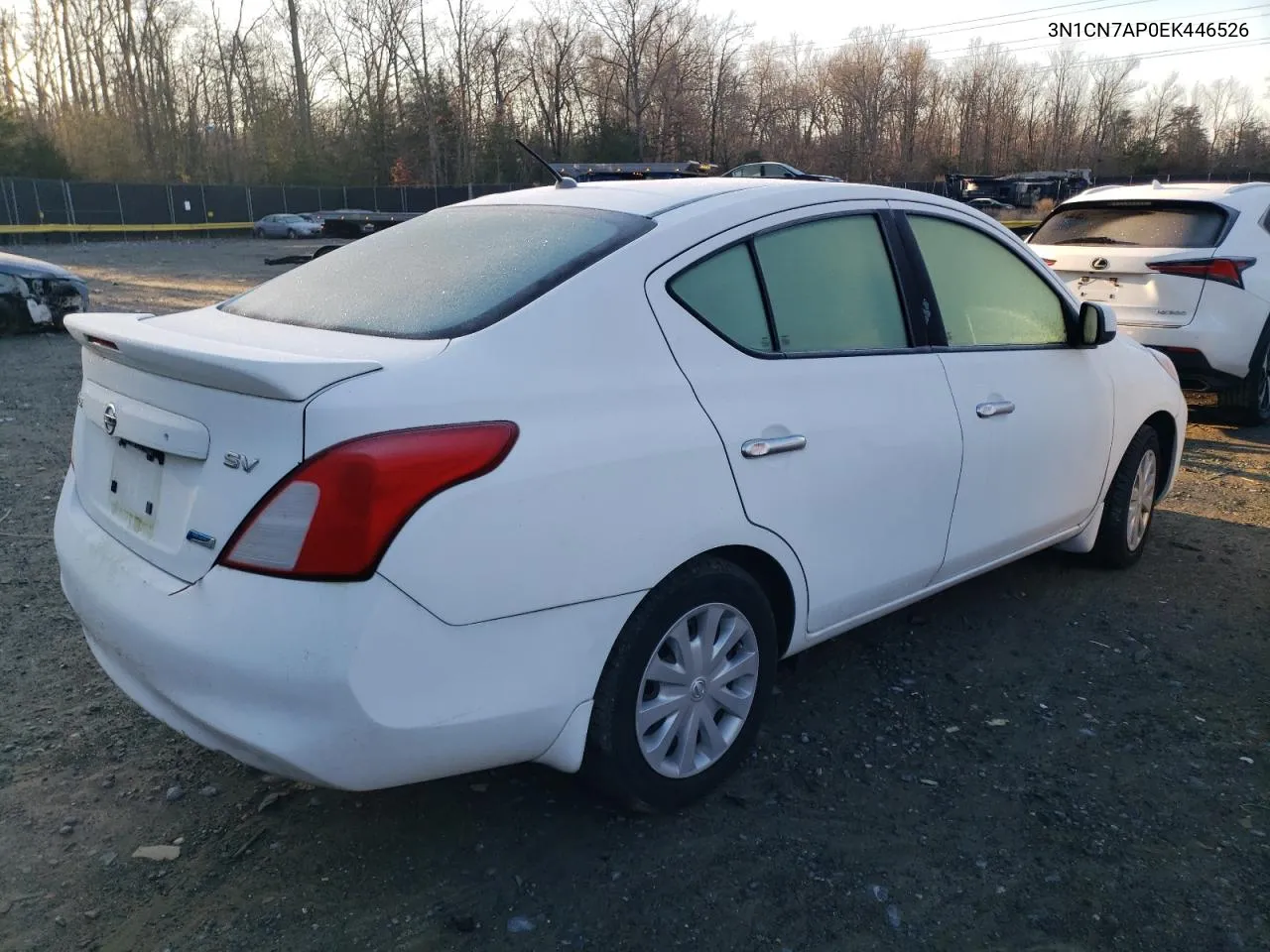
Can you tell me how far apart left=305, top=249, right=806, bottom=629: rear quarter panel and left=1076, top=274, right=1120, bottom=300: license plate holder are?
5.59 metres

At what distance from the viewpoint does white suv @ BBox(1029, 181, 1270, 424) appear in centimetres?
708

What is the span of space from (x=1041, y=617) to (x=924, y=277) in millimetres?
1589

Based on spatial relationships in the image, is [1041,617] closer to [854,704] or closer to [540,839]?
[854,704]

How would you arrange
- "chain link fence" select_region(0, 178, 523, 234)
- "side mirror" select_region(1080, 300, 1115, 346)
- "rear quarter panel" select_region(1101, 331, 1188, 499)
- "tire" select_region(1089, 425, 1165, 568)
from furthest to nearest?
"chain link fence" select_region(0, 178, 523, 234) → "tire" select_region(1089, 425, 1165, 568) → "rear quarter panel" select_region(1101, 331, 1188, 499) → "side mirror" select_region(1080, 300, 1115, 346)

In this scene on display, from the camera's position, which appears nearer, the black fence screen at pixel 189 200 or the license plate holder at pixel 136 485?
the license plate holder at pixel 136 485

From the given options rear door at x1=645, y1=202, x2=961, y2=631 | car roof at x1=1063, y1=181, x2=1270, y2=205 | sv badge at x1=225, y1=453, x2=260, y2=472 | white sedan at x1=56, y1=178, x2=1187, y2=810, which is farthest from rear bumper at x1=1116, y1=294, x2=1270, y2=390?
sv badge at x1=225, y1=453, x2=260, y2=472

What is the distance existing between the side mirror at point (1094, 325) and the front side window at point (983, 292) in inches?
3.1

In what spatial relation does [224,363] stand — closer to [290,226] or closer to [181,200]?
[290,226]

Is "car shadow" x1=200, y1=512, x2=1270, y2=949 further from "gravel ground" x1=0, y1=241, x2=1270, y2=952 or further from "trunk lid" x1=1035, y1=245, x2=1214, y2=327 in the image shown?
"trunk lid" x1=1035, y1=245, x2=1214, y2=327

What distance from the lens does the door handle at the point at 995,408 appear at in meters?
3.52

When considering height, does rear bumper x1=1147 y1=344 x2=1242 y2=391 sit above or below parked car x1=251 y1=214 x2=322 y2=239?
above

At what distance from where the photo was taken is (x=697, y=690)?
2.79 m

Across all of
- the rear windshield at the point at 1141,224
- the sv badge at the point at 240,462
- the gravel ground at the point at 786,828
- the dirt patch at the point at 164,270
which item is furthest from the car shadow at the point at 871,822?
the dirt patch at the point at 164,270

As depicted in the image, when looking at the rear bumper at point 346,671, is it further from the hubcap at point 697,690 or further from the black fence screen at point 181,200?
the black fence screen at point 181,200
